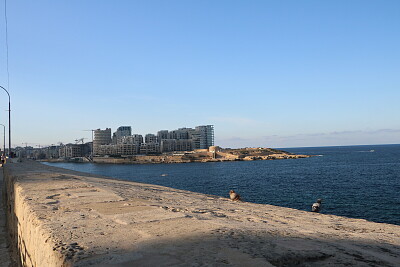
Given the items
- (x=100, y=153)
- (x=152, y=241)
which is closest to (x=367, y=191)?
(x=152, y=241)

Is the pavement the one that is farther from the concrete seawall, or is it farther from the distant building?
the distant building

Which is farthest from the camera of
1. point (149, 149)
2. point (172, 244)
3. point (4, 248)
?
point (149, 149)

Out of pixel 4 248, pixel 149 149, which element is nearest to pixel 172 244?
pixel 4 248

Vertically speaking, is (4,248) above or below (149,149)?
below

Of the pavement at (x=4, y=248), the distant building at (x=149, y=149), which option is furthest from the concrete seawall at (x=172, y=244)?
the distant building at (x=149, y=149)

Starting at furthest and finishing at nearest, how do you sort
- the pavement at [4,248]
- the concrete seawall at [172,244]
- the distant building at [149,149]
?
1. the distant building at [149,149]
2. the pavement at [4,248]
3. the concrete seawall at [172,244]

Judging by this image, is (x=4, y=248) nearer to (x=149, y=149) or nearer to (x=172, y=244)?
(x=172, y=244)

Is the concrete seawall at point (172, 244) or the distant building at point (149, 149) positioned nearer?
the concrete seawall at point (172, 244)

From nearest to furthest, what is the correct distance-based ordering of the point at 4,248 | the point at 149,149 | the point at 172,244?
the point at 172,244 → the point at 4,248 → the point at 149,149

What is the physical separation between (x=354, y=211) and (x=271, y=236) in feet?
77.2

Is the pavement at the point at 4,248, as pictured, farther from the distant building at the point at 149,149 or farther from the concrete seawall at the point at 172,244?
the distant building at the point at 149,149

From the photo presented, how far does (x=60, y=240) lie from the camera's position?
12.0 feet

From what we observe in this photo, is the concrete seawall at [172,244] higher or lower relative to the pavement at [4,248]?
higher

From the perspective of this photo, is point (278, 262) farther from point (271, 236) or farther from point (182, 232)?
point (182, 232)
